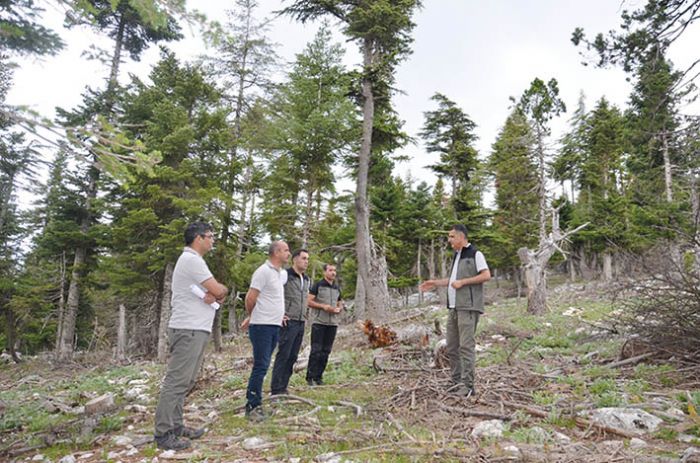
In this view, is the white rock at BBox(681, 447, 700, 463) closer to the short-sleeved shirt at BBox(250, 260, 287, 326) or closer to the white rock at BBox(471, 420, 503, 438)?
the white rock at BBox(471, 420, 503, 438)

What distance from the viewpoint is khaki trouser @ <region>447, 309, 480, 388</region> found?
5414 millimetres

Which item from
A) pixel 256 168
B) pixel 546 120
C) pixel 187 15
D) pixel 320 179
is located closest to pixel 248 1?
pixel 256 168

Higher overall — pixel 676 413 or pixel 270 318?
pixel 270 318

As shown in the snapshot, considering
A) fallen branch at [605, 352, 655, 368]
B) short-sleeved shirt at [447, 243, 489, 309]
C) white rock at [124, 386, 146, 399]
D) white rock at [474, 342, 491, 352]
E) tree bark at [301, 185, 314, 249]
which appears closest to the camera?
short-sleeved shirt at [447, 243, 489, 309]

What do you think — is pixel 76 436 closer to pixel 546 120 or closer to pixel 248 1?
pixel 248 1

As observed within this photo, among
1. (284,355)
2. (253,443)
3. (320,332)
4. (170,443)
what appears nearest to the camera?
(170,443)

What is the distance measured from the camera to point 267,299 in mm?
5125

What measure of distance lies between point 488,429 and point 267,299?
2.84m

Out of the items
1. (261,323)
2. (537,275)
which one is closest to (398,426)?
(261,323)

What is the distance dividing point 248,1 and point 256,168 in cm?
739

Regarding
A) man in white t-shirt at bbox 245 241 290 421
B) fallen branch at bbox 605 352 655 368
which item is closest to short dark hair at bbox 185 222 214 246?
man in white t-shirt at bbox 245 241 290 421

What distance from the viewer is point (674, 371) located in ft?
18.1

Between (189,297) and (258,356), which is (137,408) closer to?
(258,356)

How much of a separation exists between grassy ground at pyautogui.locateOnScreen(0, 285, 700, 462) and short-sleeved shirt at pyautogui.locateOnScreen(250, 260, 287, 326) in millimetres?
1169
